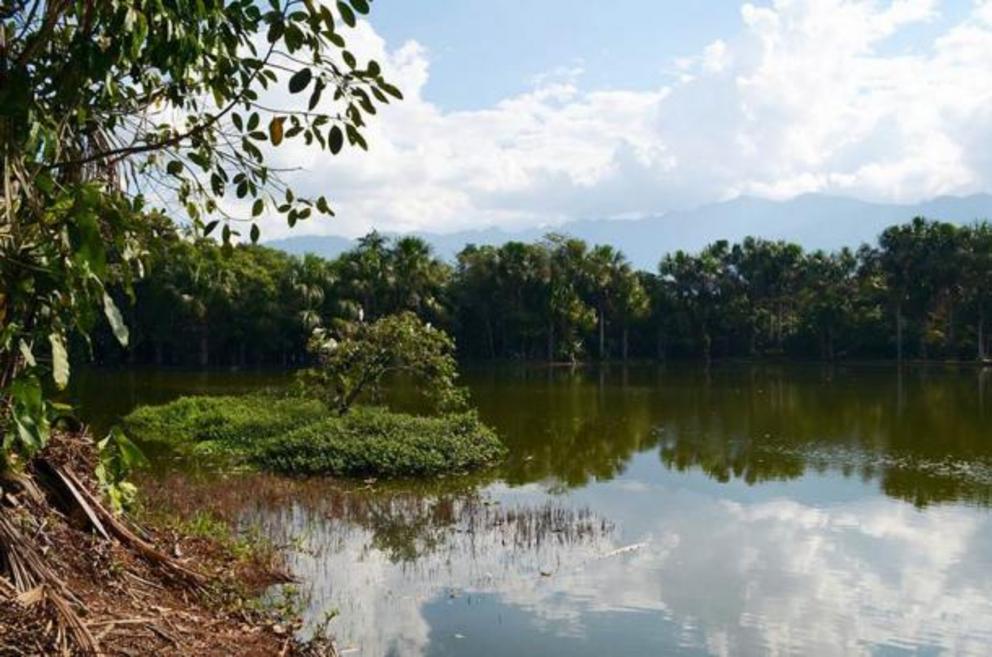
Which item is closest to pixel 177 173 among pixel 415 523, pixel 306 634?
pixel 306 634

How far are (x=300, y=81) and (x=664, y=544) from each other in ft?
37.9

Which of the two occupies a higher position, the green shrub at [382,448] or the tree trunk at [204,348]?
the tree trunk at [204,348]

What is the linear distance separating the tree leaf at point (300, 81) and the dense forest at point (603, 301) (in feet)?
168

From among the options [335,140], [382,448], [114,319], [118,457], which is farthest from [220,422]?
[114,319]

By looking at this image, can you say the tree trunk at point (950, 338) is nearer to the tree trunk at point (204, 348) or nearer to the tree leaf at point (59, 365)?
the tree trunk at point (204, 348)

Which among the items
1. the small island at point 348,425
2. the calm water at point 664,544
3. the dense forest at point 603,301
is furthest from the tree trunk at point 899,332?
the small island at point 348,425

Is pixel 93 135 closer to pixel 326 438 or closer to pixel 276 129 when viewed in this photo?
pixel 276 129

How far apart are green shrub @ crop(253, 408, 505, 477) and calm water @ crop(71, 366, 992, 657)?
103 cm

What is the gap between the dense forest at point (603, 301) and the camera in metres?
58.4

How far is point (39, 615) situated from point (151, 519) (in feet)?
20.2

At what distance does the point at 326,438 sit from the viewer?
20156 millimetres

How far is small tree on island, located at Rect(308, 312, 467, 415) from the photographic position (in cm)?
2311

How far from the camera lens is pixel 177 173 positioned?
5402mm

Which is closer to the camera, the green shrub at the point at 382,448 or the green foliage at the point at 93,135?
the green foliage at the point at 93,135
